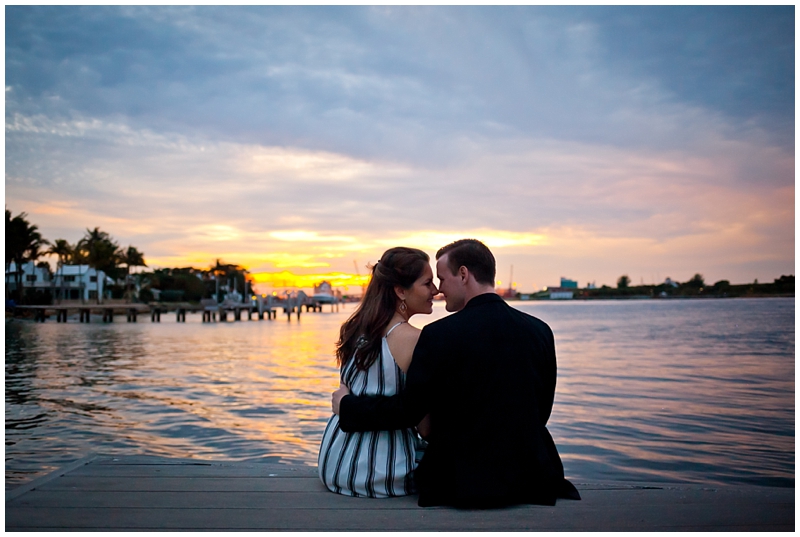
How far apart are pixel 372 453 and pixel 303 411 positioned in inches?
354

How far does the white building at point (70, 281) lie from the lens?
274ft

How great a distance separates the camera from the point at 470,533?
9.37 feet

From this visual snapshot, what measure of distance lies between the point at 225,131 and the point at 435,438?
27709 millimetres

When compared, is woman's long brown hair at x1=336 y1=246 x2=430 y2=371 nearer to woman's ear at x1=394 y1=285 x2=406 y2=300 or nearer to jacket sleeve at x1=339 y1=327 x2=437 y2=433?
woman's ear at x1=394 y1=285 x2=406 y2=300

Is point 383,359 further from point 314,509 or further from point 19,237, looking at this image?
point 19,237

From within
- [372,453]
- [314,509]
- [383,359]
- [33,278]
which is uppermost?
[33,278]

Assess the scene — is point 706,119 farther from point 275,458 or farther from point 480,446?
point 480,446

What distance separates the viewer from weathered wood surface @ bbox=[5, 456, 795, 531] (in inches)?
120

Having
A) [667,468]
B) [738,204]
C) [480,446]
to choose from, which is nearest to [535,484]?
[480,446]

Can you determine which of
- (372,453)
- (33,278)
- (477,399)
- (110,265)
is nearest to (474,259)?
(477,399)

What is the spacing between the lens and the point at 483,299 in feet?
9.99

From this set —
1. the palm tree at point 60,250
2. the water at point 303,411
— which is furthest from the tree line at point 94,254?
the water at point 303,411

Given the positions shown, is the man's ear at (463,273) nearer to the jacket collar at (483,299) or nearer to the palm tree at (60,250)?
the jacket collar at (483,299)

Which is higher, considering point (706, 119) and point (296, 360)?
point (706, 119)
